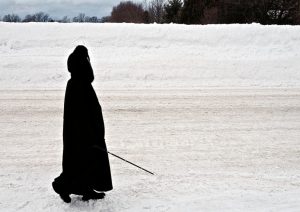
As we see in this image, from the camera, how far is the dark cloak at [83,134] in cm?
494

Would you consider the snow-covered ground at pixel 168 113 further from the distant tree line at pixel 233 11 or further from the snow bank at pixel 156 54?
the distant tree line at pixel 233 11

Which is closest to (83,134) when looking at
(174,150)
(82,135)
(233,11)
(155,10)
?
(82,135)

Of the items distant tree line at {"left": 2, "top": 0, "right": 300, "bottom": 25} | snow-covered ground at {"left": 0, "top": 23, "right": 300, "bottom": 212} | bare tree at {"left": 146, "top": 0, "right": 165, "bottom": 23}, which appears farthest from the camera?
bare tree at {"left": 146, "top": 0, "right": 165, "bottom": 23}

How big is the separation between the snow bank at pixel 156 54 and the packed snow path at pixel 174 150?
1.79 m

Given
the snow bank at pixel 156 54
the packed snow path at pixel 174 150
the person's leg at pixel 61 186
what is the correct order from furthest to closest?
the snow bank at pixel 156 54 → the packed snow path at pixel 174 150 → the person's leg at pixel 61 186

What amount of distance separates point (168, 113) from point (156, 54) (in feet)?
20.0

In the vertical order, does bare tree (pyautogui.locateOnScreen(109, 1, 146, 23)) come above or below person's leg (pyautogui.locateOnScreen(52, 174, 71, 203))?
above

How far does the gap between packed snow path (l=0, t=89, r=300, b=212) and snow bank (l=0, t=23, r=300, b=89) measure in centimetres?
179

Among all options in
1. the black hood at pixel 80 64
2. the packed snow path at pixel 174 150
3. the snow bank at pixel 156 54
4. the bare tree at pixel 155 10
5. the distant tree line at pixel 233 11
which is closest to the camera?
the black hood at pixel 80 64

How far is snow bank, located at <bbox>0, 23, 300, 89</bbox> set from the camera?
1380cm

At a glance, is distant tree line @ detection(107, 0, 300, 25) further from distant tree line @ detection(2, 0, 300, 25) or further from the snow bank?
the snow bank

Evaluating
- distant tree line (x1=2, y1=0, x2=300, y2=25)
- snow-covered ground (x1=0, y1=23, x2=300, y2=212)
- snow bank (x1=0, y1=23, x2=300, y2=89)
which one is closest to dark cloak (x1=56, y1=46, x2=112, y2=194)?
snow-covered ground (x1=0, y1=23, x2=300, y2=212)

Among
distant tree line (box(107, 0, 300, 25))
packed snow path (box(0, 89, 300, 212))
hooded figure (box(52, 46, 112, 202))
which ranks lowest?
packed snow path (box(0, 89, 300, 212))

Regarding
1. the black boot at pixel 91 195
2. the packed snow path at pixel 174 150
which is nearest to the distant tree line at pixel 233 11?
the packed snow path at pixel 174 150
